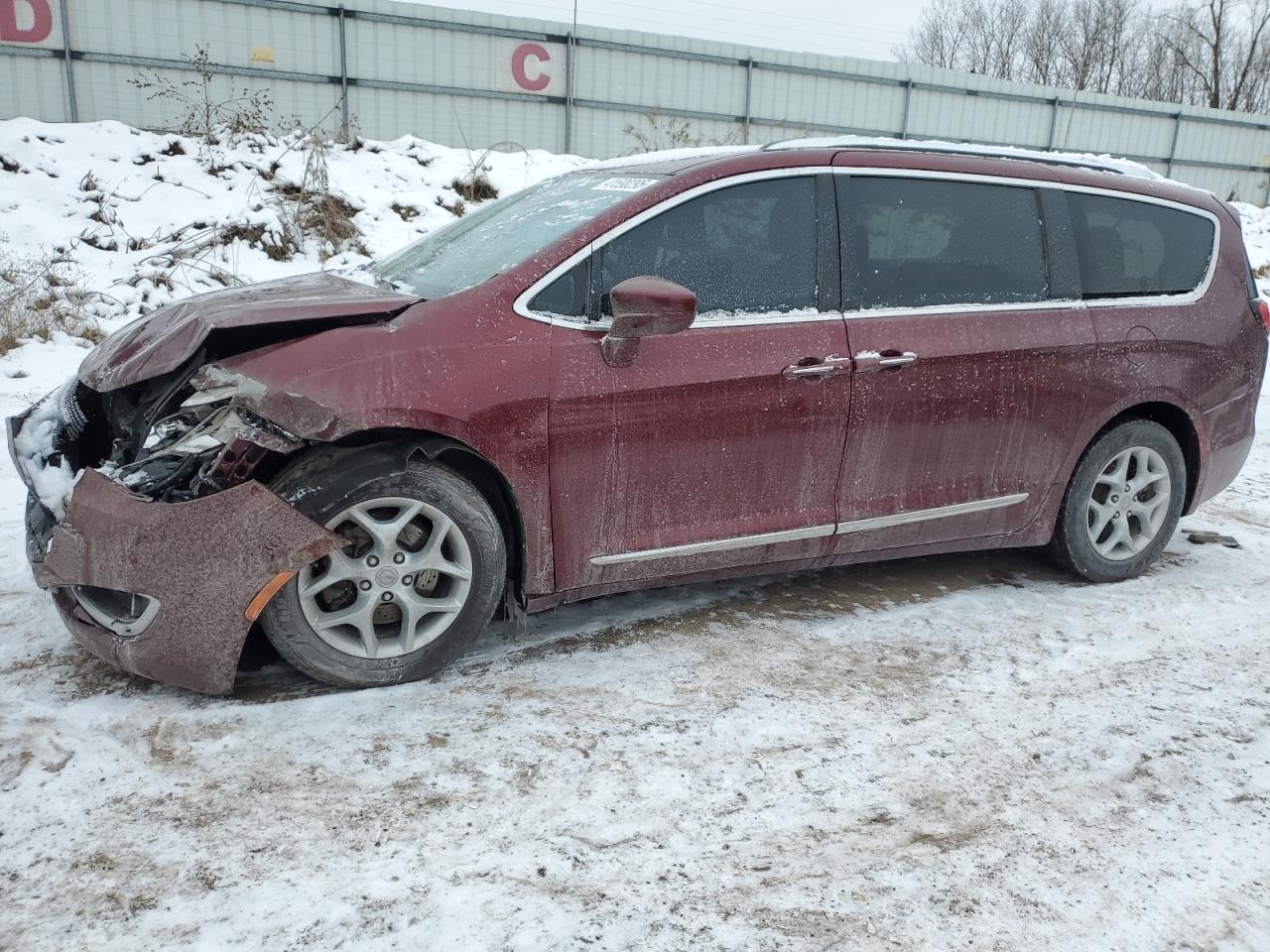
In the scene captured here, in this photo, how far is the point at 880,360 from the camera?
142 inches

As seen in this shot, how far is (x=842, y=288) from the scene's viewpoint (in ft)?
11.8

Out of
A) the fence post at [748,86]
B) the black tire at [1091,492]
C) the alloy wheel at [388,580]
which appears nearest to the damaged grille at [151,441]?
the alloy wheel at [388,580]

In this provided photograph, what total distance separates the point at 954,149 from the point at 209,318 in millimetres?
2924

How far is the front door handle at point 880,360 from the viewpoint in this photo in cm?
357

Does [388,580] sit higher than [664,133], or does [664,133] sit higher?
[664,133]

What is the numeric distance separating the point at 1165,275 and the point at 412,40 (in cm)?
1212

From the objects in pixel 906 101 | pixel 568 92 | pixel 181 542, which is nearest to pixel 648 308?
pixel 181 542

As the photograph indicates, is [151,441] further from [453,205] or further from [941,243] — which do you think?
[453,205]

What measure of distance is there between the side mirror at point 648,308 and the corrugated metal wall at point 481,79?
1148cm

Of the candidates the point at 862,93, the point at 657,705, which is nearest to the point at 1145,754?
the point at 657,705

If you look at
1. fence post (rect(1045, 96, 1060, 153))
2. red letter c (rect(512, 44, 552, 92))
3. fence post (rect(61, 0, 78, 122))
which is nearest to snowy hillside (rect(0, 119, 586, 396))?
fence post (rect(61, 0, 78, 122))

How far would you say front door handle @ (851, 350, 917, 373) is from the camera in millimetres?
3574

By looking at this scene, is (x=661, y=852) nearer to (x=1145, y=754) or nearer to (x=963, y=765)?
(x=963, y=765)

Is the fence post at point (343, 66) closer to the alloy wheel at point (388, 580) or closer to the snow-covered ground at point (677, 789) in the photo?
the snow-covered ground at point (677, 789)
